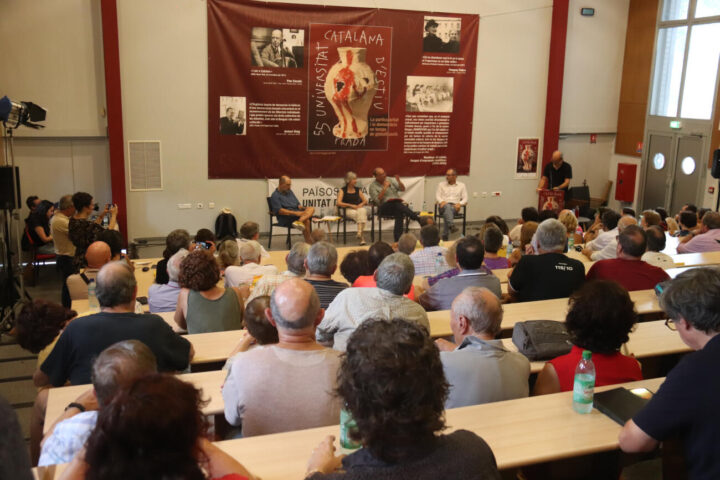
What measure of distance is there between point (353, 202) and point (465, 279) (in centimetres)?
573

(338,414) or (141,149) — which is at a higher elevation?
(141,149)

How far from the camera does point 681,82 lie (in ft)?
37.2

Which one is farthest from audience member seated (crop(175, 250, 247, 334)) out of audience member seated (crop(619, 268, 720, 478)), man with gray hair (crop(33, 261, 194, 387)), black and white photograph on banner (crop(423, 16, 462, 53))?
black and white photograph on banner (crop(423, 16, 462, 53))

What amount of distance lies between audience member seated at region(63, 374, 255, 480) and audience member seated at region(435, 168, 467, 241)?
8.78m

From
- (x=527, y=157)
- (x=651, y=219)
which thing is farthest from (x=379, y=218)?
(x=651, y=219)

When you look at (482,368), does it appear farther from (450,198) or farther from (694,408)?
(450,198)

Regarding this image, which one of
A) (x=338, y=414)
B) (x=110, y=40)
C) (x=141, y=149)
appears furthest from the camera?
(x=141, y=149)

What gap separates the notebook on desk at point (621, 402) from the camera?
264 centimetres

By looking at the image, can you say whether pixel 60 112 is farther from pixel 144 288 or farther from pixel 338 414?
pixel 338 414

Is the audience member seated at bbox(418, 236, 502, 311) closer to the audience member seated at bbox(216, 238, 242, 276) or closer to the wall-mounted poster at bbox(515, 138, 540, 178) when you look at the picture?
the audience member seated at bbox(216, 238, 242, 276)

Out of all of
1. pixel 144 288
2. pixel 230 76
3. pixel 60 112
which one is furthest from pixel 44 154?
pixel 144 288

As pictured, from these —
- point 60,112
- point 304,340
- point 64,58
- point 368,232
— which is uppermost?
point 64,58

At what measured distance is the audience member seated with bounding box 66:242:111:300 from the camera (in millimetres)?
4867

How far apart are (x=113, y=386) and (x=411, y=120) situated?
9122mm
